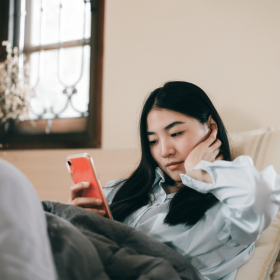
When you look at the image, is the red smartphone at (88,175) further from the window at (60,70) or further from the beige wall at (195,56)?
the window at (60,70)

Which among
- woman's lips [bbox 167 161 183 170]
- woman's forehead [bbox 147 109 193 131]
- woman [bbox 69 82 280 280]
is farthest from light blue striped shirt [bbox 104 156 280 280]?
woman's forehead [bbox 147 109 193 131]

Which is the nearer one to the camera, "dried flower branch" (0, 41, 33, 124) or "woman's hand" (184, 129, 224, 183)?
"woman's hand" (184, 129, 224, 183)

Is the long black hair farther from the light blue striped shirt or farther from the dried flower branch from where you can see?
the dried flower branch

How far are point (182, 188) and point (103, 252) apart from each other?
0.45 meters

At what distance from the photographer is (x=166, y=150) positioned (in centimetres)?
90

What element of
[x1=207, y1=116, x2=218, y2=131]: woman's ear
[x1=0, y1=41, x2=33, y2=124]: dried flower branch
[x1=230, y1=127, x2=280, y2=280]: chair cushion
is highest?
[x1=0, y1=41, x2=33, y2=124]: dried flower branch

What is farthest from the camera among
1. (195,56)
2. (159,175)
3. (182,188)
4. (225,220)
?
(195,56)

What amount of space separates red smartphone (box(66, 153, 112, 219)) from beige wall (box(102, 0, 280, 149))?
2.09ft

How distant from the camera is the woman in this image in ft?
2.00

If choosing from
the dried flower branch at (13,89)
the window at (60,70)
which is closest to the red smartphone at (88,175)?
the window at (60,70)

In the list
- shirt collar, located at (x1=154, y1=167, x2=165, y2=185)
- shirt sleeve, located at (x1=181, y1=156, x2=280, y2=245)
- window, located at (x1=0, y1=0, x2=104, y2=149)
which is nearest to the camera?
shirt sleeve, located at (x1=181, y1=156, x2=280, y2=245)

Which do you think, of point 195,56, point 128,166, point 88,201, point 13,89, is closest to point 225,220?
point 88,201

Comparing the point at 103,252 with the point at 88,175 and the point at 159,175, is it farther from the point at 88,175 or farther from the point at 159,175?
the point at 159,175

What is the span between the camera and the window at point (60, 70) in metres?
1.63
